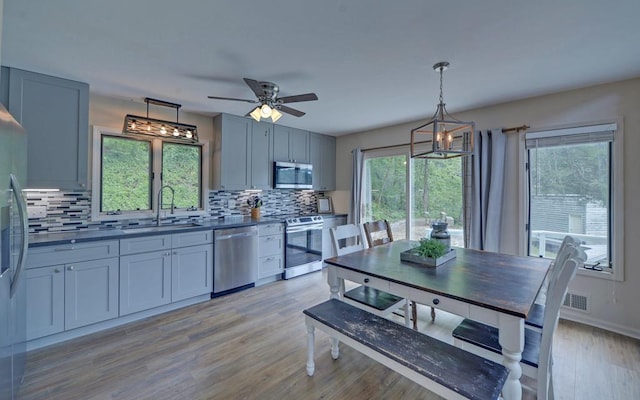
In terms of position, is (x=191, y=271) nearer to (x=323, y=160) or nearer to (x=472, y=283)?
(x=472, y=283)

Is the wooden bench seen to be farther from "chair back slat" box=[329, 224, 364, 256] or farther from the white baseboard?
the white baseboard

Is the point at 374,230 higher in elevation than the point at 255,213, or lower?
lower

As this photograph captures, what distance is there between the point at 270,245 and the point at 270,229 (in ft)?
0.77

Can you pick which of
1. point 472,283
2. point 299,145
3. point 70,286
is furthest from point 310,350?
point 299,145

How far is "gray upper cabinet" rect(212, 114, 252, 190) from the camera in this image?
3920 millimetres

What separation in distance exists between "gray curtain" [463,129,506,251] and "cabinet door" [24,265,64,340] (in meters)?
4.37

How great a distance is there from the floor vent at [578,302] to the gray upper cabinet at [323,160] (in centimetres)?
377

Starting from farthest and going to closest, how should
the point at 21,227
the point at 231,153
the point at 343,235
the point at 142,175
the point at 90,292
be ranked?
the point at 231,153
the point at 142,175
the point at 343,235
the point at 90,292
the point at 21,227

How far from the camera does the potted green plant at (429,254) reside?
85.1 inches

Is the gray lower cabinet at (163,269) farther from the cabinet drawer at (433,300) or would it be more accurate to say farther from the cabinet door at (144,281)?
the cabinet drawer at (433,300)

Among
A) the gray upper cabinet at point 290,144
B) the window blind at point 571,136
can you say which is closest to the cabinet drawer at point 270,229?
the gray upper cabinet at point 290,144

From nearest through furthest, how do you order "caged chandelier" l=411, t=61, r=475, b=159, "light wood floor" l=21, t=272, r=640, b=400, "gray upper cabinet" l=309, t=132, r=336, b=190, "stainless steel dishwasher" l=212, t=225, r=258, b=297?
"light wood floor" l=21, t=272, r=640, b=400 → "caged chandelier" l=411, t=61, r=475, b=159 → "stainless steel dishwasher" l=212, t=225, r=258, b=297 → "gray upper cabinet" l=309, t=132, r=336, b=190

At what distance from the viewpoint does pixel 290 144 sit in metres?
4.75

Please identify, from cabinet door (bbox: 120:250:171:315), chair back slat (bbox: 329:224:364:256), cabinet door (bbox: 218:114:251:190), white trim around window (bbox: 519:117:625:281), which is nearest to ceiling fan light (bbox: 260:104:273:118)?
chair back slat (bbox: 329:224:364:256)
